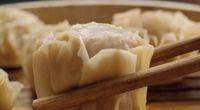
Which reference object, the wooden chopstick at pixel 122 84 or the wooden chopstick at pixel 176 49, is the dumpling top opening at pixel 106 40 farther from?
the wooden chopstick at pixel 176 49

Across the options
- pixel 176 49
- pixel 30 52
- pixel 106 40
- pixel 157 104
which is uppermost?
pixel 106 40

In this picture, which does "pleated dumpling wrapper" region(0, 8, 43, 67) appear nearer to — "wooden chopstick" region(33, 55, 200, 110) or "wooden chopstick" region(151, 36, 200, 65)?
"wooden chopstick" region(151, 36, 200, 65)

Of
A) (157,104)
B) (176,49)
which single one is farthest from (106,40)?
(157,104)

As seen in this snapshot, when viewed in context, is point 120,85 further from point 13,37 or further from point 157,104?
point 13,37

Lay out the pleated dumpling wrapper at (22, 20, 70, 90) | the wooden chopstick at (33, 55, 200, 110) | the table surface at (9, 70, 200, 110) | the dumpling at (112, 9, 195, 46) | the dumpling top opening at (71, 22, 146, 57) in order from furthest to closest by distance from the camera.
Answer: the dumpling at (112, 9, 195, 46) → the pleated dumpling wrapper at (22, 20, 70, 90) → the table surface at (9, 70, 200, 110) → the dumpling top opening at (71, 22, 146, 57) → the wooden chopstick at (33, 55, 200, 110)

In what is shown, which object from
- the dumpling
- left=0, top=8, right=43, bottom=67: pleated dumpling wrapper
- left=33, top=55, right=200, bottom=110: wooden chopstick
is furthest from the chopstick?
left=0, top=8, right=43, bottom=67: pleated dumpling wrapper

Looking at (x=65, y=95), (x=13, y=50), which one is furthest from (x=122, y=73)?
(x=13, y=50)
